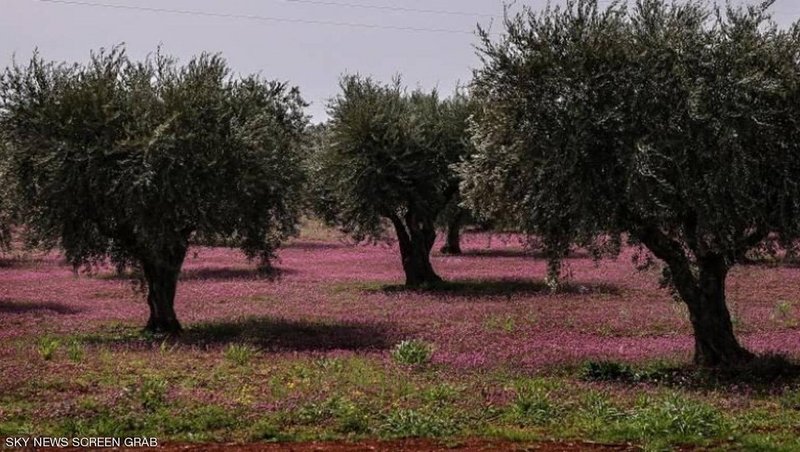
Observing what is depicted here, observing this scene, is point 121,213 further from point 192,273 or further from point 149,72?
point 192,273

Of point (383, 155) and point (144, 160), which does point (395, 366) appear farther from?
point (383, 155)

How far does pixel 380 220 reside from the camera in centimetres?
3822

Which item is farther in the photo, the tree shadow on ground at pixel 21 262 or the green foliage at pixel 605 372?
the tree shadow on ground at pixel 21 262

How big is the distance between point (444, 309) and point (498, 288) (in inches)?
307

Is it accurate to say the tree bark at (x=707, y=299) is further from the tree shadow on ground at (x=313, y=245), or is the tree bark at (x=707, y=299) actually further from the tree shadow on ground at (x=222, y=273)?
the tree shadow on ground at (x=313, y=245)

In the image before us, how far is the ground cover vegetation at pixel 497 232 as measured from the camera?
38.0 ft

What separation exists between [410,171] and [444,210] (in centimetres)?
550

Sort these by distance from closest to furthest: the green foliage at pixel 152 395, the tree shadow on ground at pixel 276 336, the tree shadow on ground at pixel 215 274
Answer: the green foliage at pixel 152 395
the tree shadow on ground at pixel 276 336
the tree shadow on ground at pixel 215 274

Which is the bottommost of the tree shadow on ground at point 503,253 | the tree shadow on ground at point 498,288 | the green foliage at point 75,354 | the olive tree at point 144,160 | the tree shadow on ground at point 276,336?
the tree shadow on ground at point 276,336

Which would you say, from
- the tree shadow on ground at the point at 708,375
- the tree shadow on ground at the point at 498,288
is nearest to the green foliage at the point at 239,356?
the tree shadow on ground at the point at 708,375

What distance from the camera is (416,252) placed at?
39.0 metres

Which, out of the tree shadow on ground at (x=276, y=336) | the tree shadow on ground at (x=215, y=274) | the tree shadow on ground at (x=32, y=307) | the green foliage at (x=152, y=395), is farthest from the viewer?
the tree shadow on ground at (x=215, y=274)

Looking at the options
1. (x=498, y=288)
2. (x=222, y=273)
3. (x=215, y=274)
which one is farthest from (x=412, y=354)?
(x=222, y=273)

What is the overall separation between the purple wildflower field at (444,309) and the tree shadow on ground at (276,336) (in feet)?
0.28
